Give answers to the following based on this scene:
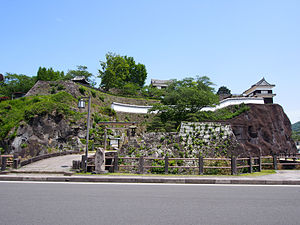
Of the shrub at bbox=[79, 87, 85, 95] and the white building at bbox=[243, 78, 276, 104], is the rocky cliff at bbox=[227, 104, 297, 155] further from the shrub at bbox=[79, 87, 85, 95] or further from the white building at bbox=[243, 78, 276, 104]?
the shrub at bbox=[79, 87, 85, 95]

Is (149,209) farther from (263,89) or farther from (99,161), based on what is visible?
(263,89)

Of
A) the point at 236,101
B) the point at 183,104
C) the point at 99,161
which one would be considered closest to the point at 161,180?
the point at 99,161

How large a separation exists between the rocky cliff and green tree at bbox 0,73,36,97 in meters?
41.7

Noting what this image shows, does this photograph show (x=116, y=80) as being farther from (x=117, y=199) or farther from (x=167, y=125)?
Result: (x=117, y=199)

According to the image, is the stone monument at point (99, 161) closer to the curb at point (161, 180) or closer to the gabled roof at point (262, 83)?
the curb at point (161, 180)

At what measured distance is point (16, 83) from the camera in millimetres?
44031

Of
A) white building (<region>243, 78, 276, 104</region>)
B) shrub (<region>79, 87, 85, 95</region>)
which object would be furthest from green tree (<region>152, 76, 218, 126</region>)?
white building (<region>243, 78, 276, 104</region>)

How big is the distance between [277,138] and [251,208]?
115 feet

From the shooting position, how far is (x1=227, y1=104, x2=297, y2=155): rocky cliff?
31062 millimetres

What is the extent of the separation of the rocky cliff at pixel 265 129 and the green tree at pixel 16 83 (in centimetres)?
4172

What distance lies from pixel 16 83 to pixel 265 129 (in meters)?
50.5

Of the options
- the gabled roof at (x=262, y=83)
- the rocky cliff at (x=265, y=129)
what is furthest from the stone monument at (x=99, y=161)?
the gabled roof at (x=262, y=83)

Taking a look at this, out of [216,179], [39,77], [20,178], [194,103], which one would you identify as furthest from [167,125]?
[39,77]

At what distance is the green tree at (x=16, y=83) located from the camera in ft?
138
